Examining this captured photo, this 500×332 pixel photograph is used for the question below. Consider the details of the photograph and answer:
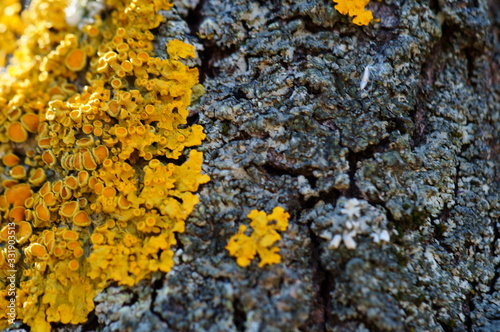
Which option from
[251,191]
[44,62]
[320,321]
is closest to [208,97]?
[251,191]

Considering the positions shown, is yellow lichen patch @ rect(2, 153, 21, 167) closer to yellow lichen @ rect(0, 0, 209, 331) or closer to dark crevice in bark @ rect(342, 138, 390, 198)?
yellow lichen @ rect(0, 0, 209, 331)

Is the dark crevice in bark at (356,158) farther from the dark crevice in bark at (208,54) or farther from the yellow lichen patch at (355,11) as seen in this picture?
the dark crevice in bark at (208,54)

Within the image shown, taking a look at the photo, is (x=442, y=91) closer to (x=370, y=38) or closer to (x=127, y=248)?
(x=370, y=38)

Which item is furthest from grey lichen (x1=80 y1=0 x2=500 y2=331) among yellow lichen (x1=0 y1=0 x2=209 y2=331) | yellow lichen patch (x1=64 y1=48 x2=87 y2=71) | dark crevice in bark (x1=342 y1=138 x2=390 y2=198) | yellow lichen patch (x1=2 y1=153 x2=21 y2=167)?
yellow lichen patch (x1=2 y1=153 x2=21 y2=167)

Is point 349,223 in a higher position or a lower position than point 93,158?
lower

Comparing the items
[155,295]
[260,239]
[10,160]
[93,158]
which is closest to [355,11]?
[260,239]

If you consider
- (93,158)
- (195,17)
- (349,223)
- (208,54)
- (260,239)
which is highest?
(195,17)

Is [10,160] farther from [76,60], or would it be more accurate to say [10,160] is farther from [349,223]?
[349,223]
